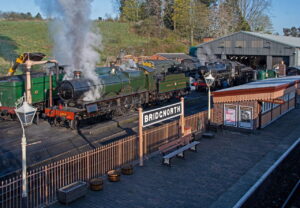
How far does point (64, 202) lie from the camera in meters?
8.98

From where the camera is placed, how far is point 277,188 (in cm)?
1029

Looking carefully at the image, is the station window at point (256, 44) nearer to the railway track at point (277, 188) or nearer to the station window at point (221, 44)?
the station window at point (221, 44)

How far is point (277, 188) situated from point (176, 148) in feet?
14.5

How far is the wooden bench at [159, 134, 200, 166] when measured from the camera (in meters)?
11.9

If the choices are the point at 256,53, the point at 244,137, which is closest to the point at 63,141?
the point at 244,137

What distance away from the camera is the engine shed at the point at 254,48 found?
3941 centimetres

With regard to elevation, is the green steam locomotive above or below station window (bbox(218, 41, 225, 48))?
below

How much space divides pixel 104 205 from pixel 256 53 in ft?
122

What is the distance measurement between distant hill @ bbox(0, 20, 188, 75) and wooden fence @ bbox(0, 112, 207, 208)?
86.0ft

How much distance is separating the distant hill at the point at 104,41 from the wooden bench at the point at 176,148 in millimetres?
Answer: 26823

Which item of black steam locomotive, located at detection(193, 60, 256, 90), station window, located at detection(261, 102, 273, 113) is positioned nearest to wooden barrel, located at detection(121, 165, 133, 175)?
station window, located at detection(261, 102, 273, 113)

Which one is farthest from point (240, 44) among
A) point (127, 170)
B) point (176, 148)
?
point (127, 170)

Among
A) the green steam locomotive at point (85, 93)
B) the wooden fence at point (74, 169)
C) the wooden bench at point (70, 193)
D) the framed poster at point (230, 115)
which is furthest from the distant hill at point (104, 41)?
the wooden bench at point (70, 193)

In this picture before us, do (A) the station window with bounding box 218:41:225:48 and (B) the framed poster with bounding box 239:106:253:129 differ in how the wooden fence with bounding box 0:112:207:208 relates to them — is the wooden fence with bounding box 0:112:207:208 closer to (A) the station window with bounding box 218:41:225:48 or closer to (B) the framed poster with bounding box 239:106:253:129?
(B) the framed poster with bounding box 239:106:253:129
